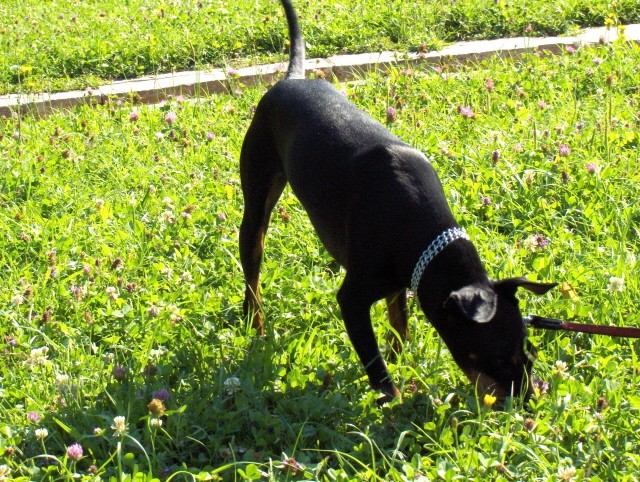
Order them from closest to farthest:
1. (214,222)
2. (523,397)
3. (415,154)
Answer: (523,397), (415,154), (214,222)

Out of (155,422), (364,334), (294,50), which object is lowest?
(155,422)

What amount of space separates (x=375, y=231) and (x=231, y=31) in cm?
460

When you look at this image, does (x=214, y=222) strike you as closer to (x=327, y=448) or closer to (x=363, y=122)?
(x=363, y=122)

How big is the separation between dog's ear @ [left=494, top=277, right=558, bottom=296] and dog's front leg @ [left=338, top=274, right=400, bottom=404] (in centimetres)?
50

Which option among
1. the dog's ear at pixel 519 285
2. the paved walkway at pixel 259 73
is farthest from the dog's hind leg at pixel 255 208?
the paved walkway at pixel 259 73

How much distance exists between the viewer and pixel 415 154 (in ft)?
12.3

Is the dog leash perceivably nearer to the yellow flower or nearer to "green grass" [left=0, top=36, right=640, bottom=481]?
"green grass" [left=0, top=36, right=640, bottom=481]

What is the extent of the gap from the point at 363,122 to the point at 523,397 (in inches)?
52.2

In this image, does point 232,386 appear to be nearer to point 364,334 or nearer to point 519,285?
point 364,334

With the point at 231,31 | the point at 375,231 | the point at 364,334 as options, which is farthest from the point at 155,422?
the point at 231,31

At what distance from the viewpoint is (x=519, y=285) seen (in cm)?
332

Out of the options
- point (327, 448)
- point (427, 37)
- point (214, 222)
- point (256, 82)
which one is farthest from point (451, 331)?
point (427, 37)

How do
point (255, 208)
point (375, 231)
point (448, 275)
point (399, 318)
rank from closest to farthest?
point (448, 275), point (375, 231), point (399, 318), point (255, 208)

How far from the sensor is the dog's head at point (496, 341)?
130 inches
